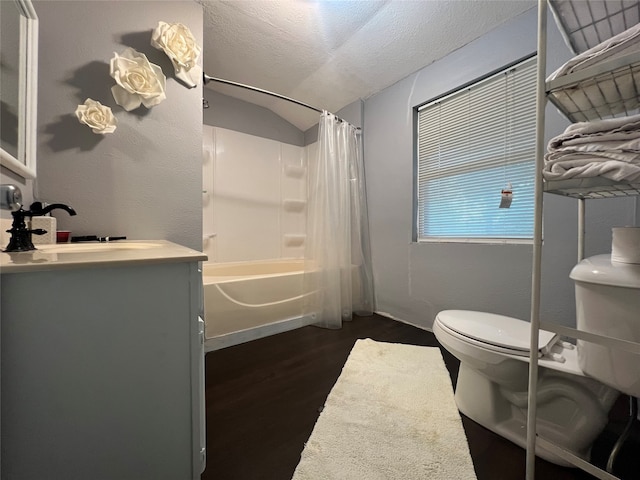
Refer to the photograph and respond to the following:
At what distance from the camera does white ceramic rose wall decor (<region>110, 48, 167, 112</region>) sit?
1.18 meters

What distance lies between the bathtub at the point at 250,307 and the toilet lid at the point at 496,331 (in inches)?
48.8

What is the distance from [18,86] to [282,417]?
1632mm

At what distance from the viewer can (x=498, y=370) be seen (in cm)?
90

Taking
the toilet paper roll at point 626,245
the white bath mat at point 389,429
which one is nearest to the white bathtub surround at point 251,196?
the white bath mat at point 389,429

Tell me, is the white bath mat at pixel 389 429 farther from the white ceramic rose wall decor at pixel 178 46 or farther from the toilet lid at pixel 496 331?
the white ceramic rose wall decor at pixel 178 46

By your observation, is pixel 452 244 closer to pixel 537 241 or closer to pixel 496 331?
pixel 496 331

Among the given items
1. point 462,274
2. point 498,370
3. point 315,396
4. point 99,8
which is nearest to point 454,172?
point 462,274

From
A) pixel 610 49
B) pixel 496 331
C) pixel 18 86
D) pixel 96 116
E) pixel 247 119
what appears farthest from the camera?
pixel 247 119

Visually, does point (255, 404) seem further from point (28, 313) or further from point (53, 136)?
point (53, 136)

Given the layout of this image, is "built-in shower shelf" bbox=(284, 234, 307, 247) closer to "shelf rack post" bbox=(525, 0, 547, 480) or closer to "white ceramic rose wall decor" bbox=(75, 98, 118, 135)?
"white ceramic rose wall decor" bbox=(75, 98, 118, 135)

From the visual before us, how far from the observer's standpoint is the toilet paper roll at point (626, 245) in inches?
25.3

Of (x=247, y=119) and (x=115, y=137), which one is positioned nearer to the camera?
(x=115, y=137)

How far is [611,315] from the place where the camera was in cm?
63

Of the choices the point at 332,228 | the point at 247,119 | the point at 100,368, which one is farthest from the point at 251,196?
the point at 100,368
